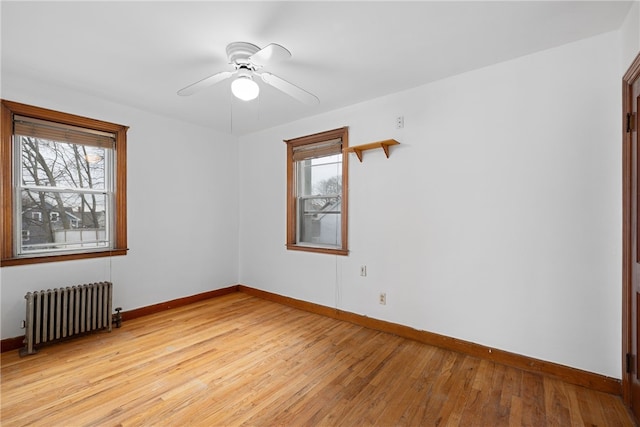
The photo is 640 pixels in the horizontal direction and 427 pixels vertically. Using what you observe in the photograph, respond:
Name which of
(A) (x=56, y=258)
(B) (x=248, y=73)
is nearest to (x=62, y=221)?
(A) (x=56, y=258)

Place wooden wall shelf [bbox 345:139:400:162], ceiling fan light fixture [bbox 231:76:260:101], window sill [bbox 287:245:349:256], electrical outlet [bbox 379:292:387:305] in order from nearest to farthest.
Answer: ceiling fan light fixture [bbox 231:76:260:101]
wooden wall shelf [bbox 345:139:400:162]
electrical outlet [bbox 379:292:387:305]
window sill [bbox 287:245:349:256]

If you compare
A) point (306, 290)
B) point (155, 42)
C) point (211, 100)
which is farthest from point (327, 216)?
point (155, 42)

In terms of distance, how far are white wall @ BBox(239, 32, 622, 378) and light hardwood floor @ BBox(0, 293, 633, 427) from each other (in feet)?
1.30

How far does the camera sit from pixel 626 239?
1920mm

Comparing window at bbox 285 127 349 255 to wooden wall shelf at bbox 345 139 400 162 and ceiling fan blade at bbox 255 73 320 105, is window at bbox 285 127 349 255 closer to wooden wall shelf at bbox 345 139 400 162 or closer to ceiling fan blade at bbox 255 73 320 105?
wooden wall shelf at bbox 345 139 400 162

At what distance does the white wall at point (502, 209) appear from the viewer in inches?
81.7

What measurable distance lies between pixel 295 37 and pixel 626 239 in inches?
105

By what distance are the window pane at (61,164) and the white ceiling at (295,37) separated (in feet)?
2.11

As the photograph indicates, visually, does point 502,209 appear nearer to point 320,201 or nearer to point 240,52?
point 320,201

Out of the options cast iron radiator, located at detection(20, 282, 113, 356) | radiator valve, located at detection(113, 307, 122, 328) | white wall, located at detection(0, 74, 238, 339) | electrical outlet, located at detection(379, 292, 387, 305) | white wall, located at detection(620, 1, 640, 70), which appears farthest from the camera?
radiator valve, located at detection(113, 307, 122, 328)

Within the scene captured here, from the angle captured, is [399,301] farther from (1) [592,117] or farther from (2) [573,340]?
(1) [592,117]

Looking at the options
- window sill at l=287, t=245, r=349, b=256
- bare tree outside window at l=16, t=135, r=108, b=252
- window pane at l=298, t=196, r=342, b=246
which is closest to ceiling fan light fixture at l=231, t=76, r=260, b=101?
window pane at l=298, t=196, r=342, b=246

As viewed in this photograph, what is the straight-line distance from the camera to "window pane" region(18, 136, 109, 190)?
9.39 feet

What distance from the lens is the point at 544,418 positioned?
70.8 inches
